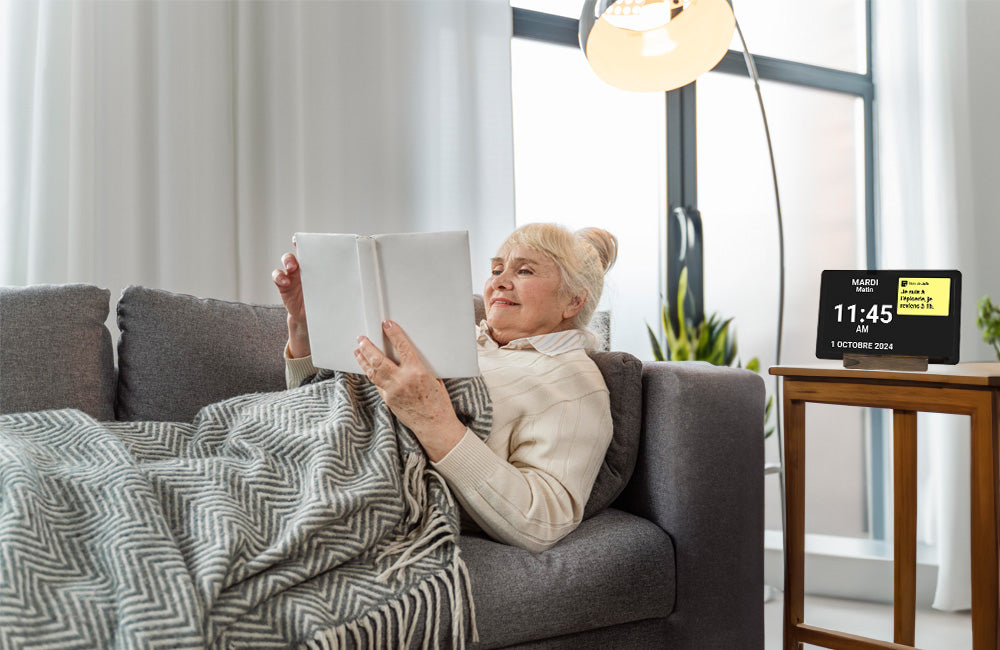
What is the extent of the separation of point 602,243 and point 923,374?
739mm

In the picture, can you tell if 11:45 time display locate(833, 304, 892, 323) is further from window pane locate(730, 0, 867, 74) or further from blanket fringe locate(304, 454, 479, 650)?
window pane locate(730, 0, 867, 74)

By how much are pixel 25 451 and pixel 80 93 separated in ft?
4.08

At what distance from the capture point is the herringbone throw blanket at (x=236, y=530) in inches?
36.0

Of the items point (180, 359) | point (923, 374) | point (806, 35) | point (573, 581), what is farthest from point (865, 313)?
point (806, 35)

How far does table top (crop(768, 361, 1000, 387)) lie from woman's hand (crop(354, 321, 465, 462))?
2.45 ft

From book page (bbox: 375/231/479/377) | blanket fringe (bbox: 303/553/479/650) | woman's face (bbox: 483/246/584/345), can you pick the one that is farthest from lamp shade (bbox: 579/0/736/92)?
blanket fringe (bbox: 303/553/479/650)

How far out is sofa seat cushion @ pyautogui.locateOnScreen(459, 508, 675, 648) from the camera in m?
1.20

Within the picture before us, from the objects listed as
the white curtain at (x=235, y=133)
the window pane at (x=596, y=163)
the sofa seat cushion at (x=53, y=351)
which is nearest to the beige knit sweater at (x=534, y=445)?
the sofa seat cushion at (x=53, y=351)

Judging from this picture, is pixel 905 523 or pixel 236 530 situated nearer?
pixel 236 530

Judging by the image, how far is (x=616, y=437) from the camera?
1.52m

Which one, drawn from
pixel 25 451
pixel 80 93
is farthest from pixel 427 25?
pixel 25 451

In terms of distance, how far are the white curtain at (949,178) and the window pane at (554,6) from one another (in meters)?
1.09

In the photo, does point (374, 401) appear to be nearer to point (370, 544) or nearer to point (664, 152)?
point (370, 544)

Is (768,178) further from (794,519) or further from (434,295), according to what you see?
(434,295)
